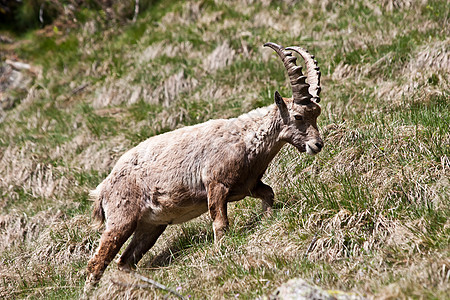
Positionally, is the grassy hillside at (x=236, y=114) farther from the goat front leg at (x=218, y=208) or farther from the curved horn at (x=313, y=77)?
the curved horn at (x=313, y=77)

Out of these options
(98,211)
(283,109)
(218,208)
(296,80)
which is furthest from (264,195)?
(98,211)

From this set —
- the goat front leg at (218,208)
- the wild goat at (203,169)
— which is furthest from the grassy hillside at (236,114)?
the wild goat at (203,169)

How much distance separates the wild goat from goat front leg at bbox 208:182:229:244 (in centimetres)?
1

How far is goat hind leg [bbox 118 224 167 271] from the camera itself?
25.1ft

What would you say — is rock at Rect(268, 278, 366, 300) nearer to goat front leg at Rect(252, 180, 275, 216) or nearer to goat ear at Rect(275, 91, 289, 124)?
goat front leg at Rect(252, 180, 275, 216)

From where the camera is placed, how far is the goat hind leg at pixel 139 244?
25.1 feet

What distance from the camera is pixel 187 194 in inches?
276

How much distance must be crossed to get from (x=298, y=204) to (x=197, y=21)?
10103 millimetres

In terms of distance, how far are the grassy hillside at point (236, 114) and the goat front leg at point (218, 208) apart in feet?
0.93

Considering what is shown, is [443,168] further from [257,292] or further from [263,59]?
[263,59]

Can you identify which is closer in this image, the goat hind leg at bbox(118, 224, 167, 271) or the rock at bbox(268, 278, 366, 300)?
the rock at bbox(268, 278, 366, 300)

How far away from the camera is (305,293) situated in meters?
4.17

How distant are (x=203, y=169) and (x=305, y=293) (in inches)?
122

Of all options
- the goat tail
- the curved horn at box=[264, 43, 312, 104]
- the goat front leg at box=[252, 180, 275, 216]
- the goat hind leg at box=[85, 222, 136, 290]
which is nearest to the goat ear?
the curved horn at box=[264, 43, 312, 104]
